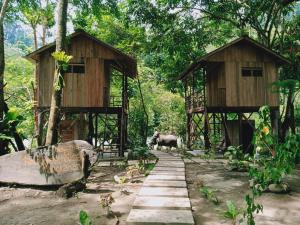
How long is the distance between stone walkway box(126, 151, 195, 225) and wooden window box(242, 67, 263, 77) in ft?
33.0

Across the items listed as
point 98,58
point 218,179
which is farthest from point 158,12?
point 218,179

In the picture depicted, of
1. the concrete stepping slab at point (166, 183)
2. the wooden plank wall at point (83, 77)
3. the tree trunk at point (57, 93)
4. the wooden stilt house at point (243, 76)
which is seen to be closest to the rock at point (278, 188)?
the concrete stepping slab at point (166, 183)

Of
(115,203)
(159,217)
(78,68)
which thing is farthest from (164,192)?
(78,68)

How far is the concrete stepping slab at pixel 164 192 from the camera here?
6.69 metres

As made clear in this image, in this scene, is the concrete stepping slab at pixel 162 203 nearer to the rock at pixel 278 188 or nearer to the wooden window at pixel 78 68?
the rock at pixel 278 188

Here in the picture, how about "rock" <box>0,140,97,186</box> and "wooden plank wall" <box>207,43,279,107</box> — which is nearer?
"rock" <box>0,140,97,186</box>

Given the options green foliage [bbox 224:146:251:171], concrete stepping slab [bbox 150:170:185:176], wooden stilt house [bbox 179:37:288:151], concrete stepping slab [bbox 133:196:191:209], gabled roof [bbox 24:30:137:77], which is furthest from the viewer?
wooden stilt house [bbox 179:37:288:151]

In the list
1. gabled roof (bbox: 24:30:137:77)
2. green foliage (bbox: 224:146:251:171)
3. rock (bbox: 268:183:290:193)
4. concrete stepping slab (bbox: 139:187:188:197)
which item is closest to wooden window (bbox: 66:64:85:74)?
gabled roof (bbox: 24:30:137:77)

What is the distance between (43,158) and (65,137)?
351 inches

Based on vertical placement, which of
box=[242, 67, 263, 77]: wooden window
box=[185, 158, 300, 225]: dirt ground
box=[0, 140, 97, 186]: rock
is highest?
box=[242, 67, 263, 77]: wooden window

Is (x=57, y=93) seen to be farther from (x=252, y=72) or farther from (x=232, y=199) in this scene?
(x=252, y=72)

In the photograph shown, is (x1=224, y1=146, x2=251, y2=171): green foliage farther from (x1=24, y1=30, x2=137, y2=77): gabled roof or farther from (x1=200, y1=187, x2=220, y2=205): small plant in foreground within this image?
(x1=24, y1=30, x2=137, y2=77): gabled roof

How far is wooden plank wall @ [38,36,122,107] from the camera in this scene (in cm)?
1509

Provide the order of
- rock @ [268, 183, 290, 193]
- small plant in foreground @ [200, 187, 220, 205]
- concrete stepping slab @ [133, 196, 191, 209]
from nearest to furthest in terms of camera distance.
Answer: concrete stepping slab @ [133, 196, 191, 209] < small plant in foreground @ [200, 187, 220, 205] < rock @ [268, 183, 290, 193]
